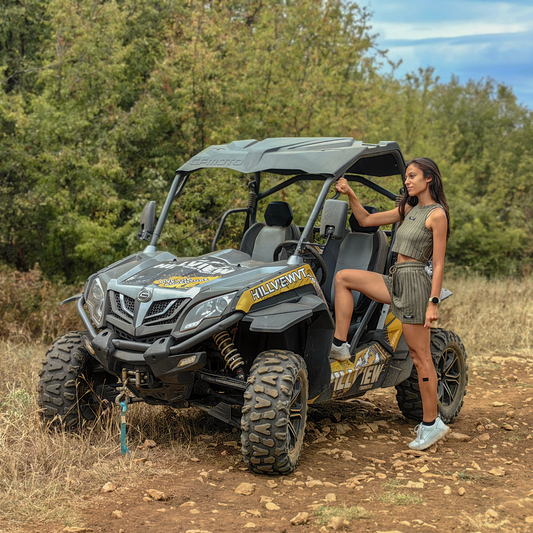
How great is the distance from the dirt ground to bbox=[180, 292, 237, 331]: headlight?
3.19 ft

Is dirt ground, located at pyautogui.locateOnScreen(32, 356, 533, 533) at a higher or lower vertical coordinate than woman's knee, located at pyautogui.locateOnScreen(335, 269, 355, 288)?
lower

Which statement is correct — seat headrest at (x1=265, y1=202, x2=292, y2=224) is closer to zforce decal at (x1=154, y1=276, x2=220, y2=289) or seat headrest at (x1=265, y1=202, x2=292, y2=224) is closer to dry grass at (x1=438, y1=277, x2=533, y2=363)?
zforce decal at (x1=154, y1=276, x2=220, y2=289)

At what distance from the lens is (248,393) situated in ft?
14.8

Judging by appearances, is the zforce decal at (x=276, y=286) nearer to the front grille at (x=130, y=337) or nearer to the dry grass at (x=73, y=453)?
the front grille at (x=130, y=337)

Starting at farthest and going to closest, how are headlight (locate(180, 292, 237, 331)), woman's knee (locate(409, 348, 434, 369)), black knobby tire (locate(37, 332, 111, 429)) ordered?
woman's knee (locate(409, 348, 434, 369))
black knobby tire (locate(37, 332, 111, 429))
headlight (locate(180, 292, 237, 331))

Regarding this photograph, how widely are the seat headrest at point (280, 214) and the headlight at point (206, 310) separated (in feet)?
5.73

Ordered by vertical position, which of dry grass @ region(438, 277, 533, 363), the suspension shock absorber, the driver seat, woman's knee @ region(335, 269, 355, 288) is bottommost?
dry grass @ region(438, 277, 533, 363)

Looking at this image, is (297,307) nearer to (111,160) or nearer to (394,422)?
(394,422)

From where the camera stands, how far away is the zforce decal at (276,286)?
4496 millimetres

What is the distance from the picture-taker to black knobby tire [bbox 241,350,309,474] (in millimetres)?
4461

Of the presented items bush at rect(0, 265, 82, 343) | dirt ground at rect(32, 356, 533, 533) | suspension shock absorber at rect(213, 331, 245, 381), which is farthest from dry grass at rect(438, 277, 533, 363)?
suspension shock absorber at rect(213, 331, 245, 381)

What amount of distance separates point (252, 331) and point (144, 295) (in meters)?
0.77

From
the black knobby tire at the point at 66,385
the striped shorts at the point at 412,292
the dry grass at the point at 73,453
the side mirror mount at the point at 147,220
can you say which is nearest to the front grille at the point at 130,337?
the black knobby tire at the point at 66,385

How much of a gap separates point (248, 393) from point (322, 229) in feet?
3.87
